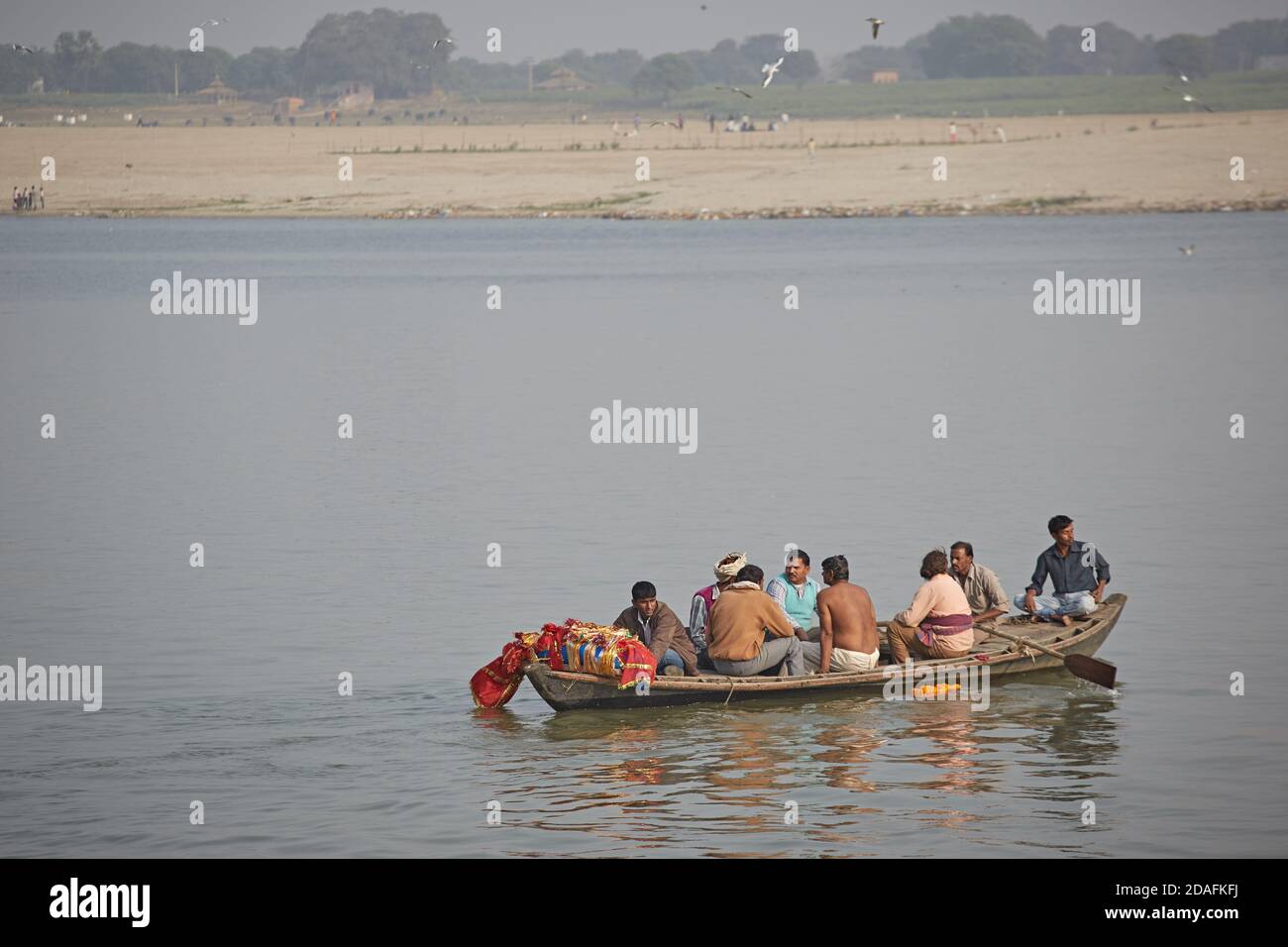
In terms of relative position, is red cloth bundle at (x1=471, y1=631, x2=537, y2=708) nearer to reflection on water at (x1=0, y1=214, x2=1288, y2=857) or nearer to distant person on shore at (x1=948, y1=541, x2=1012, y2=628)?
reflection on water at (x1=0, y1=214, x2=1288, y2=857)

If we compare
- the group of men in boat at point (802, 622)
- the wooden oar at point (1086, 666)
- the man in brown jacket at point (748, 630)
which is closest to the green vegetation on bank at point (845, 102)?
the wooden oar at point (1086, 666)

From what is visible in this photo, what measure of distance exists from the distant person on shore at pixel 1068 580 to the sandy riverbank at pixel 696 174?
63165 millimetres

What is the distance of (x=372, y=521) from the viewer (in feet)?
78.7

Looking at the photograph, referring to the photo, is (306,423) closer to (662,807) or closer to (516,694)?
(516,694)

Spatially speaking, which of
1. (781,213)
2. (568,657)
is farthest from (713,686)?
(781,213)

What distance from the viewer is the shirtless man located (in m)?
15.7

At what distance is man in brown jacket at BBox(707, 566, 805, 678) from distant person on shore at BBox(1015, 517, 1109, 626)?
9.49 feet

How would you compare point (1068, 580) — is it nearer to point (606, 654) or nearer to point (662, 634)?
point (662, 634)

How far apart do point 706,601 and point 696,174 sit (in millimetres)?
76314

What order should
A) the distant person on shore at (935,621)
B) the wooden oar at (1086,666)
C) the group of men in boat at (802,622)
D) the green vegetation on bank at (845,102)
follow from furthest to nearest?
1. the green vegetation on bank at (845,102)
2. the wooden oar at (1086,666)
3. the distant person on shore at (935,621)
4. the group of men in boat at (802,622)

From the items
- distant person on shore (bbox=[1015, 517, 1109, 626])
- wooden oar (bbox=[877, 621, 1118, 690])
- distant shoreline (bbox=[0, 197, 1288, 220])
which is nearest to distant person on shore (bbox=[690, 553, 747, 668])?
wooden oar (bbox=[877, 621, 1118, 690])

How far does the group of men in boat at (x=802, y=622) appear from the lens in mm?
15500

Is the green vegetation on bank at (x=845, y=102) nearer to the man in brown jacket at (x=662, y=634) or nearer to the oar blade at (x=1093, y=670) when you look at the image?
the oar blade at (x=1093, y=670)

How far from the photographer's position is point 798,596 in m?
16.4
